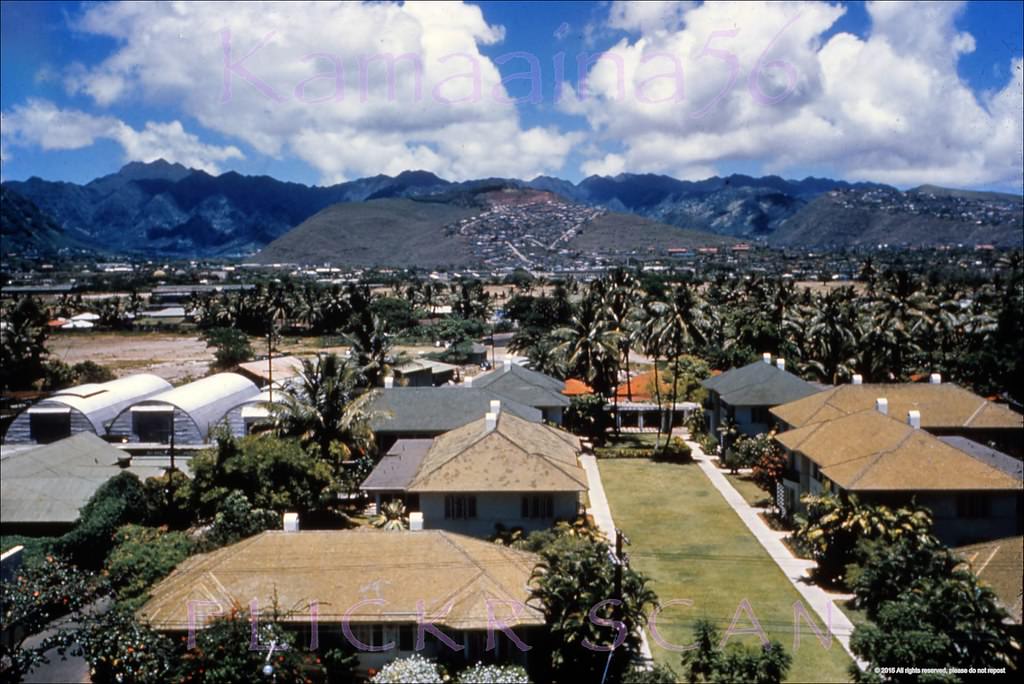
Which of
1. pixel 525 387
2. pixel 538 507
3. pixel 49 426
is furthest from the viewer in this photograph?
pixel 49 426

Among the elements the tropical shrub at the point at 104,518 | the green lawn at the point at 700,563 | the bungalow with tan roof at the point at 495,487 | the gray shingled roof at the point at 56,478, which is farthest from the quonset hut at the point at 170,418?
the green lawn at the point at 700,563

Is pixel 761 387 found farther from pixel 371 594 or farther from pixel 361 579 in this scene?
pixel 371 594

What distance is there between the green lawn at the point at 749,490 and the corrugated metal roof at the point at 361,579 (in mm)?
16877

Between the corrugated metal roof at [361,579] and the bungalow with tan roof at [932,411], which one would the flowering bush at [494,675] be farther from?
the bungalow with tan roof at [932,411]

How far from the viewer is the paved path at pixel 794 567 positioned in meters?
23.7

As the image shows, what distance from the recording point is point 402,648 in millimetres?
19734

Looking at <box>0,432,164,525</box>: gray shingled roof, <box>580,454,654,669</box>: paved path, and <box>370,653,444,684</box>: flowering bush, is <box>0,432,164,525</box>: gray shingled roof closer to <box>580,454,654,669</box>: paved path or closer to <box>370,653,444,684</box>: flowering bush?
<box>370,653,444,684</box>: flowering bush

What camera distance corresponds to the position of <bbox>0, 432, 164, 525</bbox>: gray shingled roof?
3142cm

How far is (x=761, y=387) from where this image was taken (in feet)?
142

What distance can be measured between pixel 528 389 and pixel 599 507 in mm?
12589

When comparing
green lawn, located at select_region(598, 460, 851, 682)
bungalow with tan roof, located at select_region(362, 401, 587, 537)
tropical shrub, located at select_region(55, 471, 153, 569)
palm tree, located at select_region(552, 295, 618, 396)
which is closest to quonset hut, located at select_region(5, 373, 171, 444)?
tropical shrub, located at select_region(55, 471, 153, 569)

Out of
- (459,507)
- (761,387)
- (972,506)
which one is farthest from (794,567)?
(761,387)

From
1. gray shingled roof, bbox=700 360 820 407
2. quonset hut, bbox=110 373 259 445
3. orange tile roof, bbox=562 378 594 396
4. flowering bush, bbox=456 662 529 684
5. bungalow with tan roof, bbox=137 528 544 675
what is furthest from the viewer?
orange tile roof, bbox=562 378 594 396

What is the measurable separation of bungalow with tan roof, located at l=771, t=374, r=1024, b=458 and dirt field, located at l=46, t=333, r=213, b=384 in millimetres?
57158
